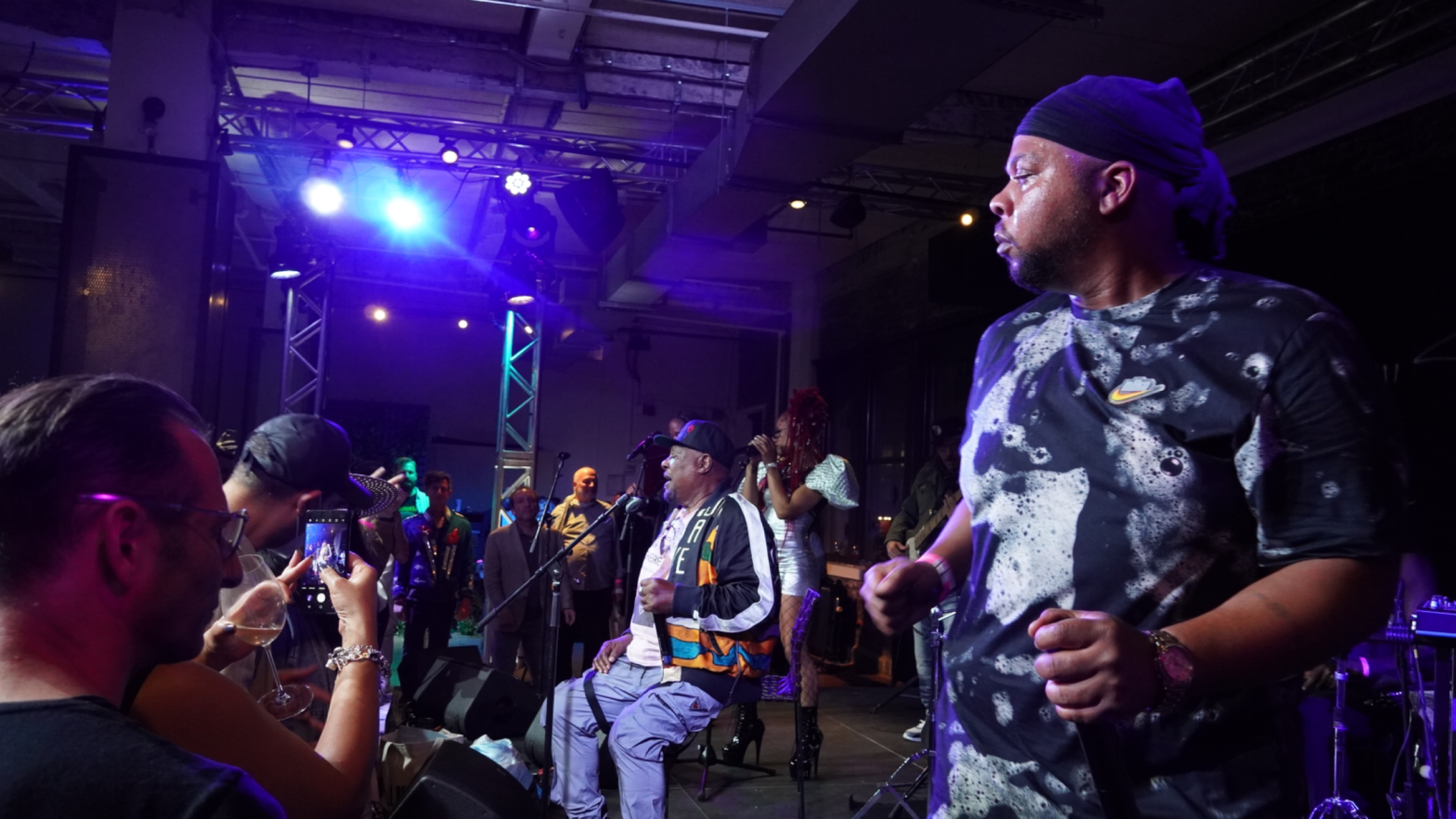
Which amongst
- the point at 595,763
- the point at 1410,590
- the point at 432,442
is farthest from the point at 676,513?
the point at 432,442

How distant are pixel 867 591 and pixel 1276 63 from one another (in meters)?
7.23

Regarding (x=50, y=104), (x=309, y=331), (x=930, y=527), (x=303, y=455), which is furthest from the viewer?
(x=309, y=331)

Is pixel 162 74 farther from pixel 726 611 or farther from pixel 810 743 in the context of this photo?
pixel 810 743

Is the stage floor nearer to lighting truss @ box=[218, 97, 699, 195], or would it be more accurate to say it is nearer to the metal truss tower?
the metal truss tower

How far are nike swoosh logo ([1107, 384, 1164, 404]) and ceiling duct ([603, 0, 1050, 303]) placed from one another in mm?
4763

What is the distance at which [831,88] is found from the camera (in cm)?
672

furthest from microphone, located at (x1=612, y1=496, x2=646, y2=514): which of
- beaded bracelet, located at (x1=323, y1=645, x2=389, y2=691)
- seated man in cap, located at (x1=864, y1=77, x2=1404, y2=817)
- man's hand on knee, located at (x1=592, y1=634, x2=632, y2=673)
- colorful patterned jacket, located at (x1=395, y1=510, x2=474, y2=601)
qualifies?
colorful patterned jacket, located at (x1=395, y1=510, x2=474, y2=601)

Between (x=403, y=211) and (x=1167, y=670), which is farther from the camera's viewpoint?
(x=403, y=211)

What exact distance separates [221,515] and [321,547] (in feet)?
3.79

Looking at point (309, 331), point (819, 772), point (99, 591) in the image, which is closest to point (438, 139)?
point (309, 331)

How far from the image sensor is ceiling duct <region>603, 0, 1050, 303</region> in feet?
18.6

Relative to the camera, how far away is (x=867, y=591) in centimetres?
139

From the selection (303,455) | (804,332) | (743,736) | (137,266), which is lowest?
(743,736)

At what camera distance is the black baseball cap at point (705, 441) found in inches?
191
